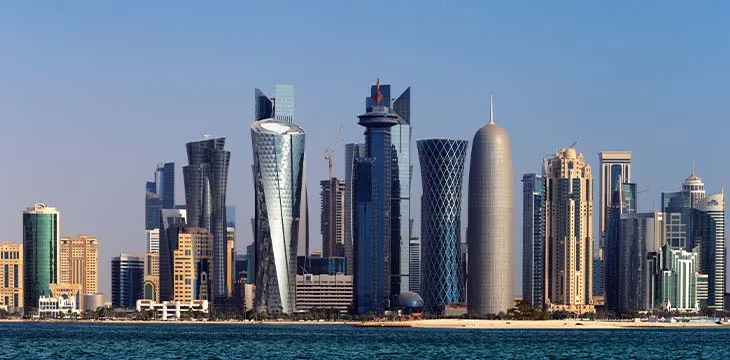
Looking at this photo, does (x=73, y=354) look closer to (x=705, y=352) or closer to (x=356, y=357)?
(x=356, y=357)

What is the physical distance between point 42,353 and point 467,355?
1845 inches

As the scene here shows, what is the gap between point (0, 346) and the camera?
186625 millimetres

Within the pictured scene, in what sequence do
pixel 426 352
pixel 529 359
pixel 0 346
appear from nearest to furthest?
pixel 529 359 < pixel 426 352 < pixel 0 346

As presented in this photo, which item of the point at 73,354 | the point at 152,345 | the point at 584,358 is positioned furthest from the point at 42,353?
the point at 584,358

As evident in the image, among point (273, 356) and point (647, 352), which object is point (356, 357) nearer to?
point (273, 356)

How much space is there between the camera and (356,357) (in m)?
158

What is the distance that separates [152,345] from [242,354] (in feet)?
104

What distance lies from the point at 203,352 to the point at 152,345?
25028mm

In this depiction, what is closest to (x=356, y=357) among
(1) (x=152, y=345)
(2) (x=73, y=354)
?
(2) (x=73, y=354)

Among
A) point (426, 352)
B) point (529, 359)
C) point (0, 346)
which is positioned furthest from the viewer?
point (0, 346)

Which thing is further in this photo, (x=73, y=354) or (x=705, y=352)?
(x=705, y=352)

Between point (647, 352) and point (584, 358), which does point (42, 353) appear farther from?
point (647, 352)

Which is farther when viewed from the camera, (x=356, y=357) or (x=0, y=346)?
(x=0, y=346)

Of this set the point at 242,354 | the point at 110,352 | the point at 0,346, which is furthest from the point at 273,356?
the point at 0,346
